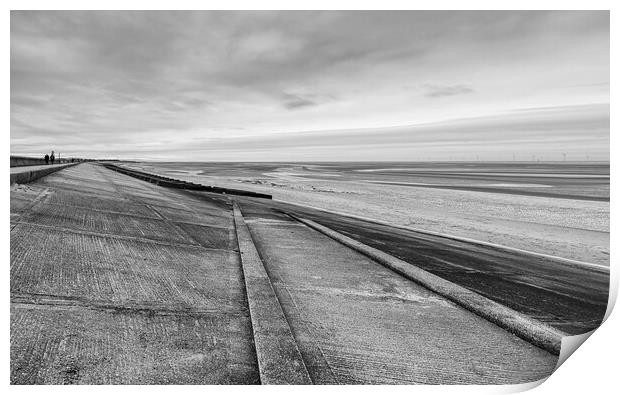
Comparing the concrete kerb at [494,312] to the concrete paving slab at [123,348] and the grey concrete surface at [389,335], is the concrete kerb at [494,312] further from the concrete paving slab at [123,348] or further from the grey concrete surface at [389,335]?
the concrete paving slab at [123,348]

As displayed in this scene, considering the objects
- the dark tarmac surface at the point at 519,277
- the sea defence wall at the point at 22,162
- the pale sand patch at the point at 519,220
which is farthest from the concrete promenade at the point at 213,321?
the sea defence wall at the point at 22,162

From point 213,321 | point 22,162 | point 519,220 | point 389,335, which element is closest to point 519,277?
point 389,335

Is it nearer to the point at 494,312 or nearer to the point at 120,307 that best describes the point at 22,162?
the point at 120,307

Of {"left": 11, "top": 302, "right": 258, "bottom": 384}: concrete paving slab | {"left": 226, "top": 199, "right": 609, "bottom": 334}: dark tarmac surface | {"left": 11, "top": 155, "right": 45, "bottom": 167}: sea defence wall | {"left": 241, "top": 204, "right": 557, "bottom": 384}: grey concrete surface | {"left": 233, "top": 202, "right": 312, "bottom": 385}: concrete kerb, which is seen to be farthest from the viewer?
{"left": 11, "top": 155, "right": 45, "bottom": 167}: sea defence wall

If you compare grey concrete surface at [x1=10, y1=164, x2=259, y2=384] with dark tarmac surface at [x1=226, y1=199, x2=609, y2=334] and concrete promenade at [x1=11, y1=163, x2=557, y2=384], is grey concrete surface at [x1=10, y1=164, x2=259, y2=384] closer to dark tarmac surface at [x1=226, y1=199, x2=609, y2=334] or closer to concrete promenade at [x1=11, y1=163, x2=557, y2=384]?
concrete promenade at [x1=11, y1=163, x2=557, y2=384]

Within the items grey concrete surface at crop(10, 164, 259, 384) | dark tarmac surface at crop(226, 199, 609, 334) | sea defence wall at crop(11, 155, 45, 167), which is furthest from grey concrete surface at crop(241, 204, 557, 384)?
sea defence wall at crop(11, 155, 45, 167)

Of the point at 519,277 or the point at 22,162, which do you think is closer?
the point at 519,277
